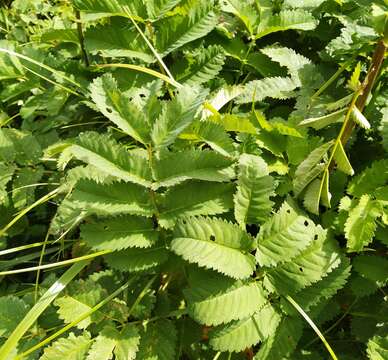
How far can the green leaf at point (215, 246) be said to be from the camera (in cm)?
116

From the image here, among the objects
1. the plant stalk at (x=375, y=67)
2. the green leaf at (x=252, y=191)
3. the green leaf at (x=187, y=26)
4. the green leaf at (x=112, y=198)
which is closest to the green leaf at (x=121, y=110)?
the green leaf at (x=112, y=198)

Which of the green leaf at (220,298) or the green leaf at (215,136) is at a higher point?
the green leaf at (215,136)

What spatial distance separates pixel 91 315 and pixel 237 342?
46 centimetres

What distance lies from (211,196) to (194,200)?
5 cm

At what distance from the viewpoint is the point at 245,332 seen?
4.00ft

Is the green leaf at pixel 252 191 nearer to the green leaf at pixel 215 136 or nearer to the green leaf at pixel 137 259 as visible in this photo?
the green leaf at pixel 215 136

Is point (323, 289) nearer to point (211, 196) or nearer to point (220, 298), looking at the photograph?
point (220, 298)

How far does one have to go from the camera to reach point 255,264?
1.25 meters

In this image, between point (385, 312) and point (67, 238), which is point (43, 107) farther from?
point (385, 312)

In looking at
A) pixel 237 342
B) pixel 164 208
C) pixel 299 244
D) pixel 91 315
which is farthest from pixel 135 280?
pixel 299 244

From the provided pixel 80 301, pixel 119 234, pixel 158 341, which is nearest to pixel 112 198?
pixel 119 234

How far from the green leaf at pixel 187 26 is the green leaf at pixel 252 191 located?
0.61 meters

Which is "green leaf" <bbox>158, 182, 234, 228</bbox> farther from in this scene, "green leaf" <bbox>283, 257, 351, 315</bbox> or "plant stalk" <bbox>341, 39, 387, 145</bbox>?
"plant stalk" <bbox>341, 39, 387, 145</bbox>

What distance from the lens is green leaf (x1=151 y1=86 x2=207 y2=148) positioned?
129cm
